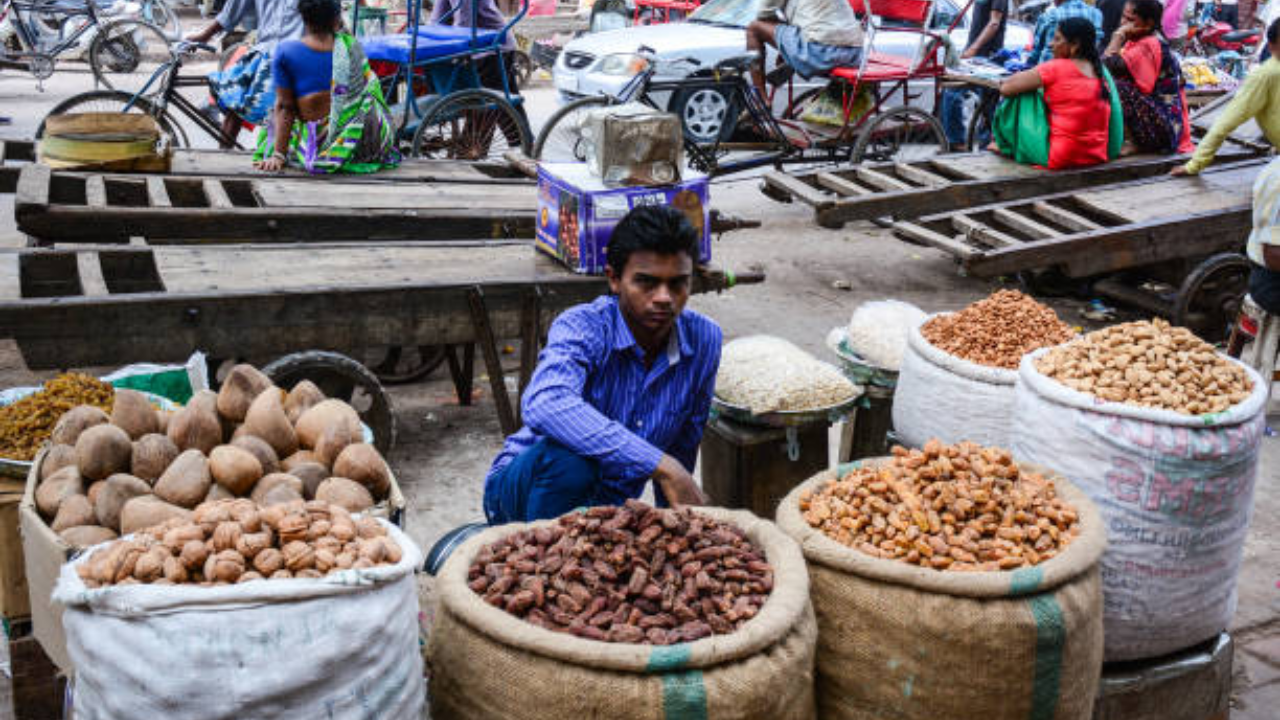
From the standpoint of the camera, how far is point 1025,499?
266 centimetres

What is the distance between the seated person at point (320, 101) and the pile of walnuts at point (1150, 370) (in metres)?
3.98

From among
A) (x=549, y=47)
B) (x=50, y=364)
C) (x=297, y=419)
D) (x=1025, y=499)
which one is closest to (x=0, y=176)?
(x=50, y=364)

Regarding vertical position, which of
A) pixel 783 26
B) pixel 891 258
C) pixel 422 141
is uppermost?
pixel 783 26

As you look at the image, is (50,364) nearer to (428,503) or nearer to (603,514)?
(428,503)

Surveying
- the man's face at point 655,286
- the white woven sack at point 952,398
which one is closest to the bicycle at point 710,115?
the white woven sack at point 952,398

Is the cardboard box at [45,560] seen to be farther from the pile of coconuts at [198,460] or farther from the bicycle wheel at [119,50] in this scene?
the bicycle wheel at [119,50]

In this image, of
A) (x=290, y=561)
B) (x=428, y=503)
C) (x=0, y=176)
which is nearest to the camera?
(x=290, y=561)

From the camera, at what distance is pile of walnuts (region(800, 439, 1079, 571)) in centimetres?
248

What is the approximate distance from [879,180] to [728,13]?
350 cm

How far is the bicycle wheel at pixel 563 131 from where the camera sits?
7879 millimetres

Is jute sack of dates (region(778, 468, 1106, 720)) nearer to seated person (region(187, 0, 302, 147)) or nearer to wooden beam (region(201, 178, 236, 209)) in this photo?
wooden beam (region(201, 178, 236, 209))

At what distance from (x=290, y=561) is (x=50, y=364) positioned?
204 cm

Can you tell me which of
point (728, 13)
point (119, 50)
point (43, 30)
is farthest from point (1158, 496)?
point (43, 30)

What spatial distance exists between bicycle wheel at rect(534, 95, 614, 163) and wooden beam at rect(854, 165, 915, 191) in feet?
6.04
